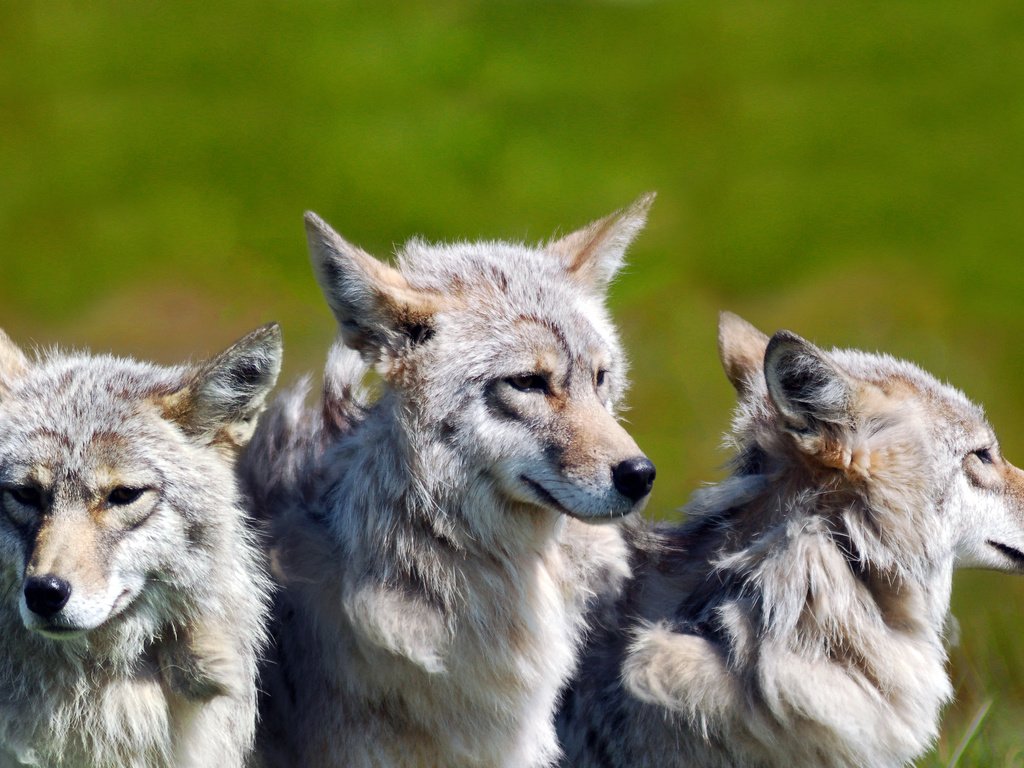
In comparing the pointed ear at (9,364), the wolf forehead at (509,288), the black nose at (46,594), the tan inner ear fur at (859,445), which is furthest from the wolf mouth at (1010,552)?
the pointed ear at (9,364)

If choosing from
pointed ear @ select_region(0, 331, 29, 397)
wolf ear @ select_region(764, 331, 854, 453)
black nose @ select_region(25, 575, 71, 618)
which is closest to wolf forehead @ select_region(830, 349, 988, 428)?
wolf ear @ select_region(764, 331, 854, 453)

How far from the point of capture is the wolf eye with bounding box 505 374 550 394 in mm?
4906

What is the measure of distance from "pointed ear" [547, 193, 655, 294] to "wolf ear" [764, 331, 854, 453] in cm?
98

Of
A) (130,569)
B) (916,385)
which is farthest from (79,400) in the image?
(916,385)

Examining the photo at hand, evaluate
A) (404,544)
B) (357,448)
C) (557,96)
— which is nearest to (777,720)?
(404,544)

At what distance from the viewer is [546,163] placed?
1541cm

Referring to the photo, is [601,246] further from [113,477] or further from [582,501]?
[113,477]

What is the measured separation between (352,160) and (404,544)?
10668 millimetres

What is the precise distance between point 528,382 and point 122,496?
160 centimetres

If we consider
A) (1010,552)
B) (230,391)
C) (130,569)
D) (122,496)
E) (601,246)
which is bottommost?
(130,569)

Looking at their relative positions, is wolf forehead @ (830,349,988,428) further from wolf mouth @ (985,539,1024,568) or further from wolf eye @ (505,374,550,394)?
wolf eye @ (505,374,550,394)

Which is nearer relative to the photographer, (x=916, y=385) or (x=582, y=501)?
(x=582, y=501)

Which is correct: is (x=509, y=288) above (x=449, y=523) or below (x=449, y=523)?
above

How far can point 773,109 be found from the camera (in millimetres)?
16078
